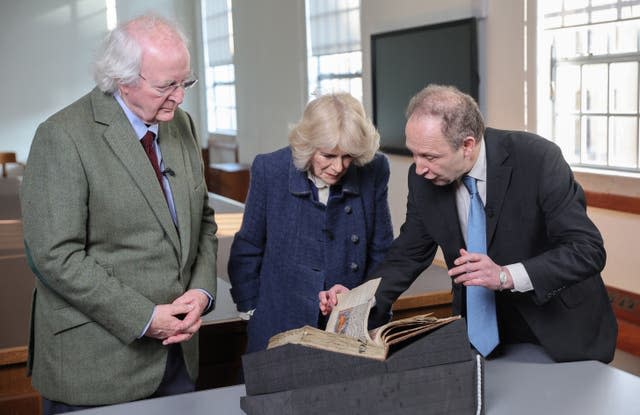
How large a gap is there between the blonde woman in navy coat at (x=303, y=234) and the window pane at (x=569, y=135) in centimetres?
341

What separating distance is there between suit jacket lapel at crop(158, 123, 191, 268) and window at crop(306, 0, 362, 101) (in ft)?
20.9

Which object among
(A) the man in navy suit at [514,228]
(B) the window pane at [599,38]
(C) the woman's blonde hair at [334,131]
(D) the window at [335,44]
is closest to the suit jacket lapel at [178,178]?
(C) the woman's blonde hair at [334,131]

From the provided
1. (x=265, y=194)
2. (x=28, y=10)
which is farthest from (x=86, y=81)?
(x=265, y=194)

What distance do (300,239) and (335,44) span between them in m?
6.89

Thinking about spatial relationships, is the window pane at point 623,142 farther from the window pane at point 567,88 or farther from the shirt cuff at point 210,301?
the shirt cuff at point 210,301

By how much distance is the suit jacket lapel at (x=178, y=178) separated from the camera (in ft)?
7.51

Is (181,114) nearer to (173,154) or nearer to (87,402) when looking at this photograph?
(173,154)

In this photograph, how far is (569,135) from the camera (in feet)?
19.0

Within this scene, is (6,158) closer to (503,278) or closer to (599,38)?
(599,38)

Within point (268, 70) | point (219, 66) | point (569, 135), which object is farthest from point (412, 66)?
point (219, 66)

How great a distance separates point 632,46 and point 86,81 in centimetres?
1014

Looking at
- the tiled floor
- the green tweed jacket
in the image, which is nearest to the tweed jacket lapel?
the green tweed jacket

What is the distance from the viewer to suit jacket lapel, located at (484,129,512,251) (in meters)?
2.28

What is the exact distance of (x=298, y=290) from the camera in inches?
104
